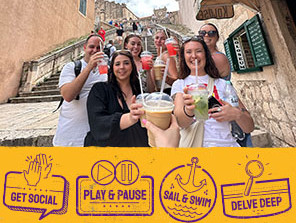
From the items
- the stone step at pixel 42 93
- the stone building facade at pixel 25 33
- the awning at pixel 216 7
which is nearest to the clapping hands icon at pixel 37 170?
the awning at pixel 216 7

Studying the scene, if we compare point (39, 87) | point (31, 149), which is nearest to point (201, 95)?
point (31, 149)

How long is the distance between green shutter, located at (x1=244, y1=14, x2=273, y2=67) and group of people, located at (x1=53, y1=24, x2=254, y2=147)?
1.95 meters

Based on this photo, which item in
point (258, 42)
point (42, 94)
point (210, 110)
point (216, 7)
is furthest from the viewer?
point (42, 94)

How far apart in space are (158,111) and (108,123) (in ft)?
1.80

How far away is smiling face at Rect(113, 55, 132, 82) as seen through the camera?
73.7 inches

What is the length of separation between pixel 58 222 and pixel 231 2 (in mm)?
4463

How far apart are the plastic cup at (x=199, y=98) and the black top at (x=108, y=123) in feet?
2.07

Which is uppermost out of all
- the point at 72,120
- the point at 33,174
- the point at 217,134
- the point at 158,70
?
the point at 158,70

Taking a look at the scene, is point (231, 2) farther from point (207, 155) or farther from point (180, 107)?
point (207, 155)

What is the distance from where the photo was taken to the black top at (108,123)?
1.49 m

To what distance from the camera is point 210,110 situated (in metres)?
1.45

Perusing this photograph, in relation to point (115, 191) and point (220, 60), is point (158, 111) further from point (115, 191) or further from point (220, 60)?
point (220, 60)

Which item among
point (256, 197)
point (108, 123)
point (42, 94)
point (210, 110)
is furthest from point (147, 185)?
point (42, 94)

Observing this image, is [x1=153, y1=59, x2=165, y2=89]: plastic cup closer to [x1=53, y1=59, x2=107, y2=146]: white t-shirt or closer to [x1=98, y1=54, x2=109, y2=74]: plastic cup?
[x1=98, y1=54, x2=109, y2=74]: plastic cup
